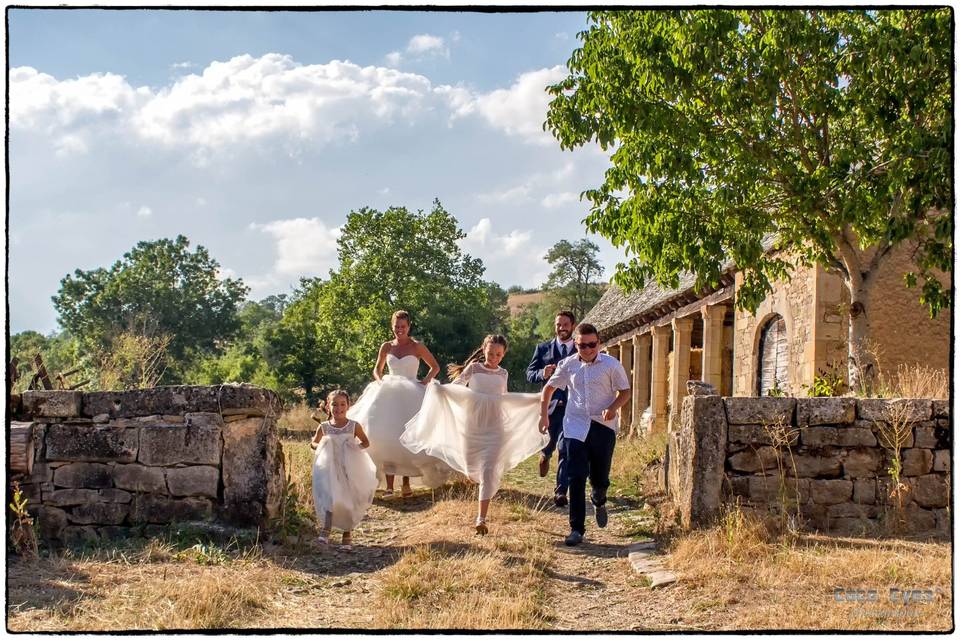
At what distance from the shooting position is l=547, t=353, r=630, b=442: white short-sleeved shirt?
7.25 metres

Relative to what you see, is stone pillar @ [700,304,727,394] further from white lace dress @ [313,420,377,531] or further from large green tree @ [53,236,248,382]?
large green tree @ [53,236,248,382]

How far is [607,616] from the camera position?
5.41m

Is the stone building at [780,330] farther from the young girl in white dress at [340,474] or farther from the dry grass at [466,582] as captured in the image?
the young girl in white dress at [340,474]

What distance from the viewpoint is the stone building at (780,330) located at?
1380 cm

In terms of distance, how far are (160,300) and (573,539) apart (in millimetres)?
55387

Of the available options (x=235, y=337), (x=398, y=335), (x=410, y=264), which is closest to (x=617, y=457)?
(x=398, y=335)

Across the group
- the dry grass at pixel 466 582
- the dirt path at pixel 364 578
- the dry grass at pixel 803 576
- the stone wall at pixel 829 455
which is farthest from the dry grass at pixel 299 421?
the dry grass at pixel 803 576

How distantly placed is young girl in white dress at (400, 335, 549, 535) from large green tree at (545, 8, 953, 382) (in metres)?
3.44

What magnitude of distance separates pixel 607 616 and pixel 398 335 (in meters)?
4.83

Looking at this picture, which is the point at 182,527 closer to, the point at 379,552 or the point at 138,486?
the point at 138,486

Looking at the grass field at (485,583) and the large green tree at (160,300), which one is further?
the large green tree at (160,300)

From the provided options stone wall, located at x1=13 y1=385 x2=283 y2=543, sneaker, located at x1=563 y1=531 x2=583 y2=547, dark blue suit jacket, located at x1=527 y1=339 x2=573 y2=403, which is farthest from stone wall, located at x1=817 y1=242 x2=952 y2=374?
stone wall, located at x1=13 y1=385 x2=283 y2=543

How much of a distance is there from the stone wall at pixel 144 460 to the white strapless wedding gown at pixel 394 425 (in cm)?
222

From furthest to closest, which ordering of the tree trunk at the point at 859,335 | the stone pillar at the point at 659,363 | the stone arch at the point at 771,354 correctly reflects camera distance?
the stone pillar at the point at 659,363 < the stone arch at the point at 771,354 < the tree trunk at the point at 859,335
